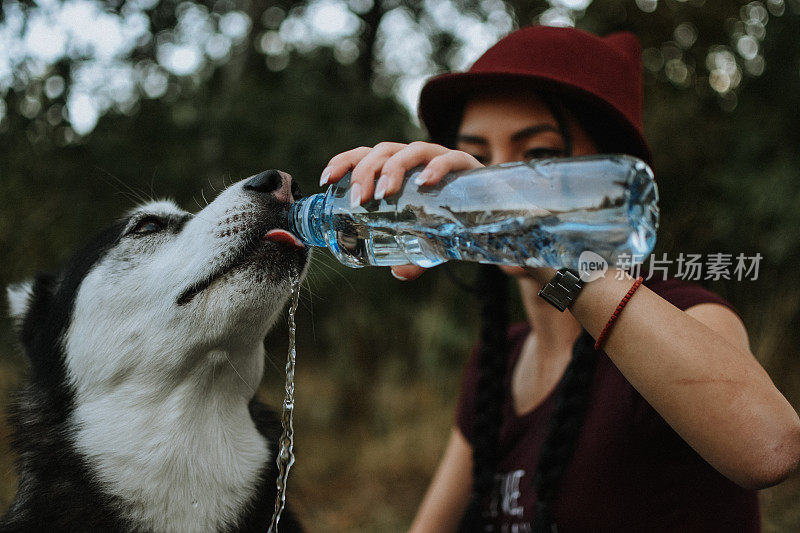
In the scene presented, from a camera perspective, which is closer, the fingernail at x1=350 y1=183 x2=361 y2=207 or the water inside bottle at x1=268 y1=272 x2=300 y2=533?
the fingernail at x1=350 y1=183 x2=361 y2=207

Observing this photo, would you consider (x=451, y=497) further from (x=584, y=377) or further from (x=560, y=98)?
(x=560, y=98)

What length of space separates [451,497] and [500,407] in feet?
1.42

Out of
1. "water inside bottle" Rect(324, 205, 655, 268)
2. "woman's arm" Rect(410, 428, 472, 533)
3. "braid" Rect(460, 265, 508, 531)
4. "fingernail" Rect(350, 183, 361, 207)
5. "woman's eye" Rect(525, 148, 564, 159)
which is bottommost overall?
"woman's arm" Rect(410, 428, 472, 533)

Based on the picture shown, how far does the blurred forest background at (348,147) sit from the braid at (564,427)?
214 cm

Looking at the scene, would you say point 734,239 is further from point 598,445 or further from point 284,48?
point 284,48

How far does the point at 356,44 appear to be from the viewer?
6.97 metres

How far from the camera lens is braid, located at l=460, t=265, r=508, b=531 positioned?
7.06ft

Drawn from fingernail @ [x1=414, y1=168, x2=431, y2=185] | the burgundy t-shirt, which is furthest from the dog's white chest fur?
the burgundy t-shirt

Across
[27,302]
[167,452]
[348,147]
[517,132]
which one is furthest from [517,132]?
[348,147]

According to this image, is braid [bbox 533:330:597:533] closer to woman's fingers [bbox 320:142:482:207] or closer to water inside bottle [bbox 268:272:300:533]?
water inside bottle [bbox 268:272:300:533]

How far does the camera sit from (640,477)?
69.8 inches

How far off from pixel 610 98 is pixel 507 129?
12.6 inches

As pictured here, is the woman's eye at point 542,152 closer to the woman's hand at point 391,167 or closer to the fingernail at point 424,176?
the woman's hand at point 391,167

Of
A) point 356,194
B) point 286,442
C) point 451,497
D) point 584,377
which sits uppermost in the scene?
point 356,194
